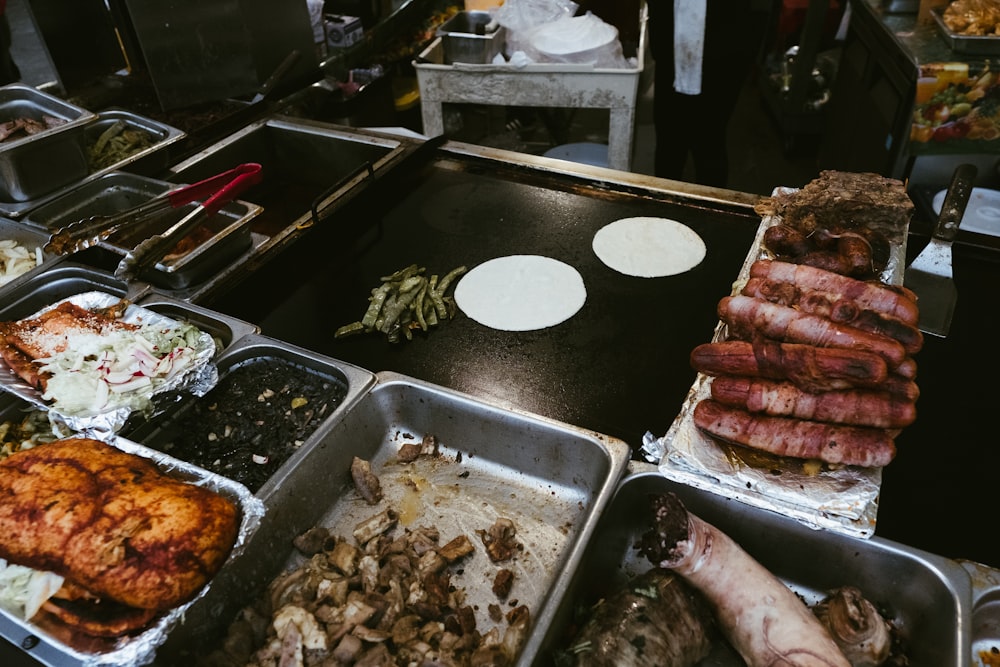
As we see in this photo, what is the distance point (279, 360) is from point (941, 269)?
2645mm

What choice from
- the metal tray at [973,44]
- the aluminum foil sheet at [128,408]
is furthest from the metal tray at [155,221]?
the metal tray at [973,44]

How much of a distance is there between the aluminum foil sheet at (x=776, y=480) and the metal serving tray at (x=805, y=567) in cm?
5

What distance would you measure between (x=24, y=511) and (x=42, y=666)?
0.37 metres

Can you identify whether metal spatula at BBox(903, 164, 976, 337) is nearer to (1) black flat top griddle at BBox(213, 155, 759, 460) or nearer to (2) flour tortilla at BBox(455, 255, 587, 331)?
(1) black flat top griddle at BBox(213, 155, 759, 460)

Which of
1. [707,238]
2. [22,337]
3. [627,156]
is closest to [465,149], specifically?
[627,156]

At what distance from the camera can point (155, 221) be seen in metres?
2.82

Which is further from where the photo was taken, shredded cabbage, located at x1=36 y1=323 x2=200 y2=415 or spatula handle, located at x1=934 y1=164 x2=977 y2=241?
spatula handle, located at x1=934 y1=164 x2=977 y2=241

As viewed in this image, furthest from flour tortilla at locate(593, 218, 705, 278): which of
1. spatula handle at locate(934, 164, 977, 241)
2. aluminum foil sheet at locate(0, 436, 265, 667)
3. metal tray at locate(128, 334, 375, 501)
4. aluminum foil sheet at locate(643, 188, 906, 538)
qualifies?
aluminum foil sheet at locate(0, 436, 265, 667)

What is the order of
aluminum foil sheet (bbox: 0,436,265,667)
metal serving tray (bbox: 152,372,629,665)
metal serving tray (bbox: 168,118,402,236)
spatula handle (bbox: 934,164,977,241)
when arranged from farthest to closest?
metal serving tray (bbox: 168,118,402,236) < spatula handle (bbox: 934,164,977,241) < metal serving tray (bbox: 152,372,629,665) < aluminum foil sheet (bbox: 0,436,265,667)

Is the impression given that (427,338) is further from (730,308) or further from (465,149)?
(465,149)

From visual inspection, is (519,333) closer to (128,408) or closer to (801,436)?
(801,436)

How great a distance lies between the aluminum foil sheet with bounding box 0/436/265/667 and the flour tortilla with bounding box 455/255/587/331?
50.0 inches

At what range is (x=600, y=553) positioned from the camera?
6.07ft

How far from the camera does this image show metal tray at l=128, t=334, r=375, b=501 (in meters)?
2.04
